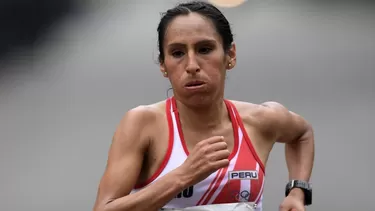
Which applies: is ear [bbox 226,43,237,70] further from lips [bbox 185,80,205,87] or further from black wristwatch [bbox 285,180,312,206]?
black wristwatch [bbox 285,180,312,206]

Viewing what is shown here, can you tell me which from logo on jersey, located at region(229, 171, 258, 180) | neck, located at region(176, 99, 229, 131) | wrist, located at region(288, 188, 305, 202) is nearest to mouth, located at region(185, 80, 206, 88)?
neck, located at region(176, 99, 229, 131)

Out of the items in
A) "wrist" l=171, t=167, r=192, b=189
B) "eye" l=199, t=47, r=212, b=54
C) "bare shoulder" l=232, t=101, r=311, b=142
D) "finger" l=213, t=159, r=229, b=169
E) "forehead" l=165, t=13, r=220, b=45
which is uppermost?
"forehead" l=165, t=13, r=220, b=45

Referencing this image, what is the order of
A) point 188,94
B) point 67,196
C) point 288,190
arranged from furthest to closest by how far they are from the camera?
point 67,196 < point 288,190 < point 188,94

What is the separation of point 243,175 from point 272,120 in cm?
26

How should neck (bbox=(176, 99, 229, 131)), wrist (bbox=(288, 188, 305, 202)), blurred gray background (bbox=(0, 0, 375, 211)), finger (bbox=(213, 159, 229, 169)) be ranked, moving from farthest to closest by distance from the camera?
blurred gray background (bbox=(0, 0, 375, 211))
wrist (bbox=(288, 188, 305, 202))
neck (bbox=(176, 99, 229, 131))
finger (bbox=(213, 159, 229, 169))

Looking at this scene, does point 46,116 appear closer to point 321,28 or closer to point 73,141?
point 73,141

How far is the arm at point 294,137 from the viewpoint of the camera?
5.16 feet

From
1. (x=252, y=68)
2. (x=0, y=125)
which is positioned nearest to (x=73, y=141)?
(x=0, y=125)

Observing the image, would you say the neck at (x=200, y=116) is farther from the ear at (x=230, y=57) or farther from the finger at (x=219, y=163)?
the finger at (x=219, y=163)

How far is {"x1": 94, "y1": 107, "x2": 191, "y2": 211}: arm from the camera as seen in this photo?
1159mm

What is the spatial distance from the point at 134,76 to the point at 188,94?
4.26 feet

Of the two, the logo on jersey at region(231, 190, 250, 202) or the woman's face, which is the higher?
the woman's face

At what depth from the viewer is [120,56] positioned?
2566mm

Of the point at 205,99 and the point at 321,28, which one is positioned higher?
the point at 321,28
